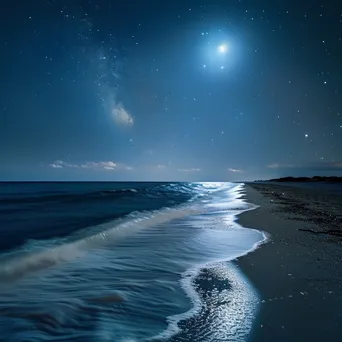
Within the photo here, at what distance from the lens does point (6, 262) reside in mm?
4996

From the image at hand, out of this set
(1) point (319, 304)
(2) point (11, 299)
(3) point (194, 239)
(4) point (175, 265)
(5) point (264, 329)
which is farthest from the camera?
(3) point (194, 239)

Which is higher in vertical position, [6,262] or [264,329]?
[264,329]

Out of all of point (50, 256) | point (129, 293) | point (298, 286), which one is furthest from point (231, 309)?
point (50, 256)

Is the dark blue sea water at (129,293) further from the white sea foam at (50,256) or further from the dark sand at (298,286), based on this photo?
the dark sand at (298,286)

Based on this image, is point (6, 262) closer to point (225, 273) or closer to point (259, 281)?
point (225, 273)

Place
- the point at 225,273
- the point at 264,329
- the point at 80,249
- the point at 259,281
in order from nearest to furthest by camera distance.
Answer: the point at 264,329
the point at 259,281
the point at 225,273
the point at 80,249

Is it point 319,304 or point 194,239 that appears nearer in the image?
point 319,304

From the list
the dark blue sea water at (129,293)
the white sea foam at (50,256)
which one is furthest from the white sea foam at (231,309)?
the white sea foam at (50,256)

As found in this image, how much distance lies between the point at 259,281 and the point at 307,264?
111cm

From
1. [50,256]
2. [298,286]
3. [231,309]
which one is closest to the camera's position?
[231,309]

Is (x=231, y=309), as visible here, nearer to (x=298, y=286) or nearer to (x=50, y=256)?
(x=298, y=286)

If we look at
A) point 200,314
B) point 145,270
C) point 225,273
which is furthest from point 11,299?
point 225,273

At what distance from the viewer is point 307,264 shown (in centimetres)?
395

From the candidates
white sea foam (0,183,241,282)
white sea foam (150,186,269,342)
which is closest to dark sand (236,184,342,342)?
white sea foam (150,186,269,342)
